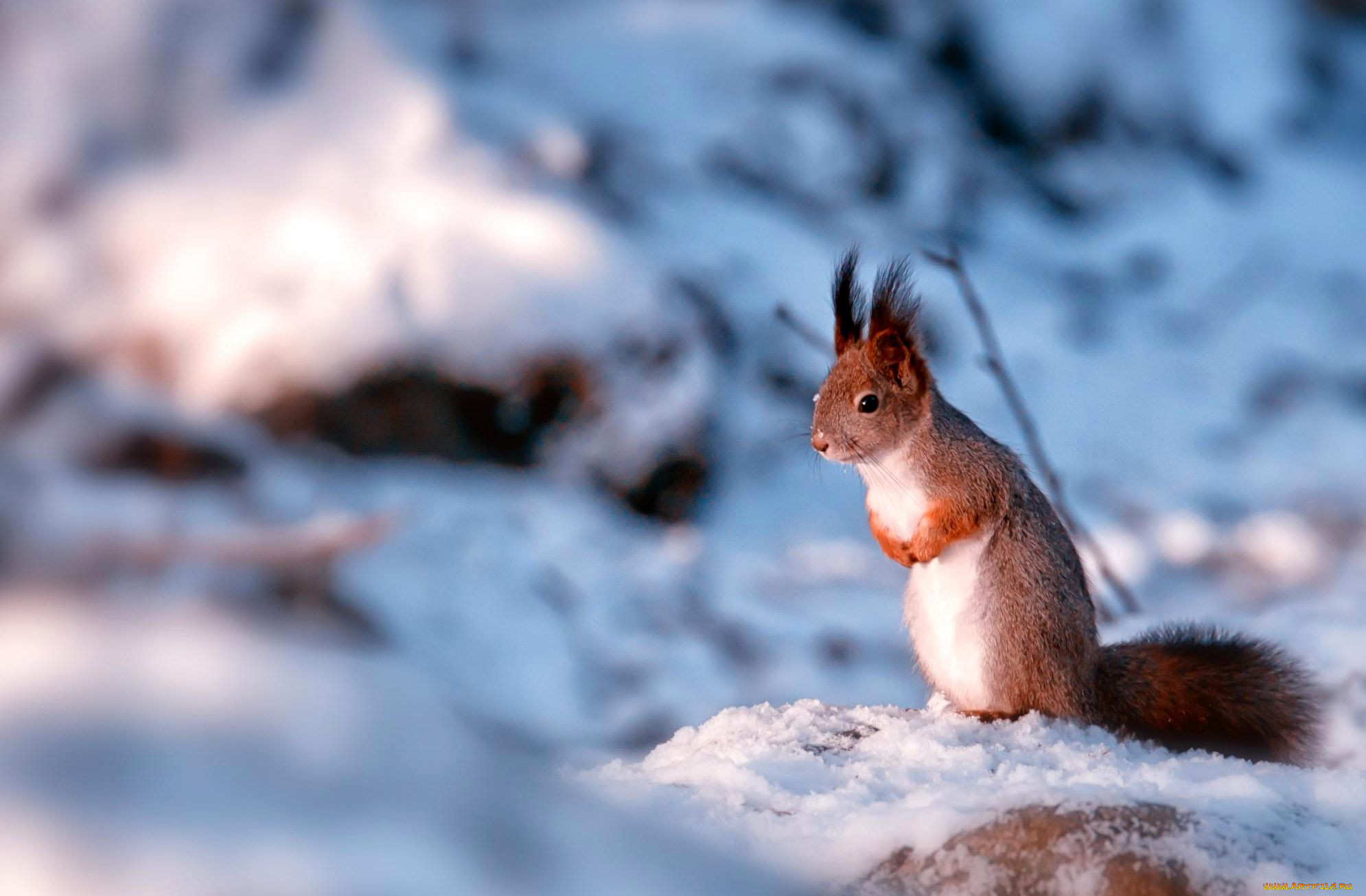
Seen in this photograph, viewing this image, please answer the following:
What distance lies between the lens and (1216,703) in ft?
3.83

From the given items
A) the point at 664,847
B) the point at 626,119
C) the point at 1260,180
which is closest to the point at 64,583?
the point at 664,847

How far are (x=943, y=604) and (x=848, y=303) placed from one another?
35 cm

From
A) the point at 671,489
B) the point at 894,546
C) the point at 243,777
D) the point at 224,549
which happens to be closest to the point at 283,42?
the point at 671,489

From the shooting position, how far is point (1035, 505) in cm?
123

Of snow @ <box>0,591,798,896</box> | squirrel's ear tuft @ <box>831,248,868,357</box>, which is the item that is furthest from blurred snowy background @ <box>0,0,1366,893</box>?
squirrel's ear tuft @ <box>831,248,868,357</box>

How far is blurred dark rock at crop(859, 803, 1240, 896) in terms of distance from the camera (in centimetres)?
74

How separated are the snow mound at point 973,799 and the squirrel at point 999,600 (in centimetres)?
6

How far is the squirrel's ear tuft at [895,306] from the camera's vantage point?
1276 mm

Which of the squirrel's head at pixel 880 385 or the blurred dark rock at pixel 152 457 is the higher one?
the squirrel's head at pixel 880 385

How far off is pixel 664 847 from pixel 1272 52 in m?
5.27

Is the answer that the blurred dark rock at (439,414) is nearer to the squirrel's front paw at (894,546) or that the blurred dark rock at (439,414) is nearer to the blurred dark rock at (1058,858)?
the squirrel's front paw at (894,546)

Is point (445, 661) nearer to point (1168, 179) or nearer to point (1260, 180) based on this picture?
point (1168, 179)

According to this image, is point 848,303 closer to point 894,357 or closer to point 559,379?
point 894,357

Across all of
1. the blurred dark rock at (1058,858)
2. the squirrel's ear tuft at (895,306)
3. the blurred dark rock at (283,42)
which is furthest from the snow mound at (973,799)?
the blurred dark rock at (283,42)
